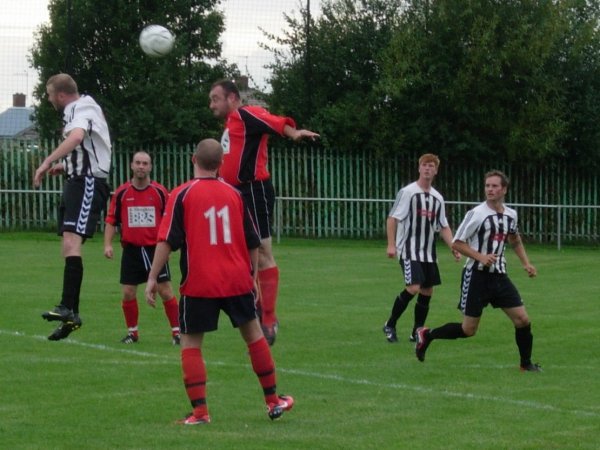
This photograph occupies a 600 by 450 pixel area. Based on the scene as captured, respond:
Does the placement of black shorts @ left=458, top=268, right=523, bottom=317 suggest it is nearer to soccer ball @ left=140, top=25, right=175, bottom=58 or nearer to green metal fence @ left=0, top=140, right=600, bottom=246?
soccer ball @ left=140, top=25, right=175, bottom=58

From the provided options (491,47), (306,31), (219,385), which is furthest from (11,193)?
(219,385)

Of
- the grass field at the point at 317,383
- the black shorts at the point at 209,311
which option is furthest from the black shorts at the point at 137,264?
the black shorts at the point at 209,311

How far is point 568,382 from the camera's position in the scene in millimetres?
10391

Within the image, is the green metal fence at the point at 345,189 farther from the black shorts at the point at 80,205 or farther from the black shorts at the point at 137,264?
the black shorts at the point at 80,205

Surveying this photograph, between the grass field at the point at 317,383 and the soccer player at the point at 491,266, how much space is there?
1.35ft

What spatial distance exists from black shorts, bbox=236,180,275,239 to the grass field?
4.06 feet

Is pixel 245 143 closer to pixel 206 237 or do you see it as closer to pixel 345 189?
pixel 206 237

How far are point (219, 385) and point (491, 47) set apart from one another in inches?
917

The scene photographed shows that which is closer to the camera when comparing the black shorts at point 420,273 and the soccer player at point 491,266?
the soccer player at point 491,266

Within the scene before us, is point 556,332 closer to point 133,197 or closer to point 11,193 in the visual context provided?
point 133,197

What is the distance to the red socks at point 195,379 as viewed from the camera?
8.17 m

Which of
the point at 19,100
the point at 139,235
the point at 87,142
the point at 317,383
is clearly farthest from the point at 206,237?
the point at 19,100

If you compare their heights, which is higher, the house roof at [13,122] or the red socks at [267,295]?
the house roof at [13,122]

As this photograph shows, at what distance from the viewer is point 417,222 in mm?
13469
